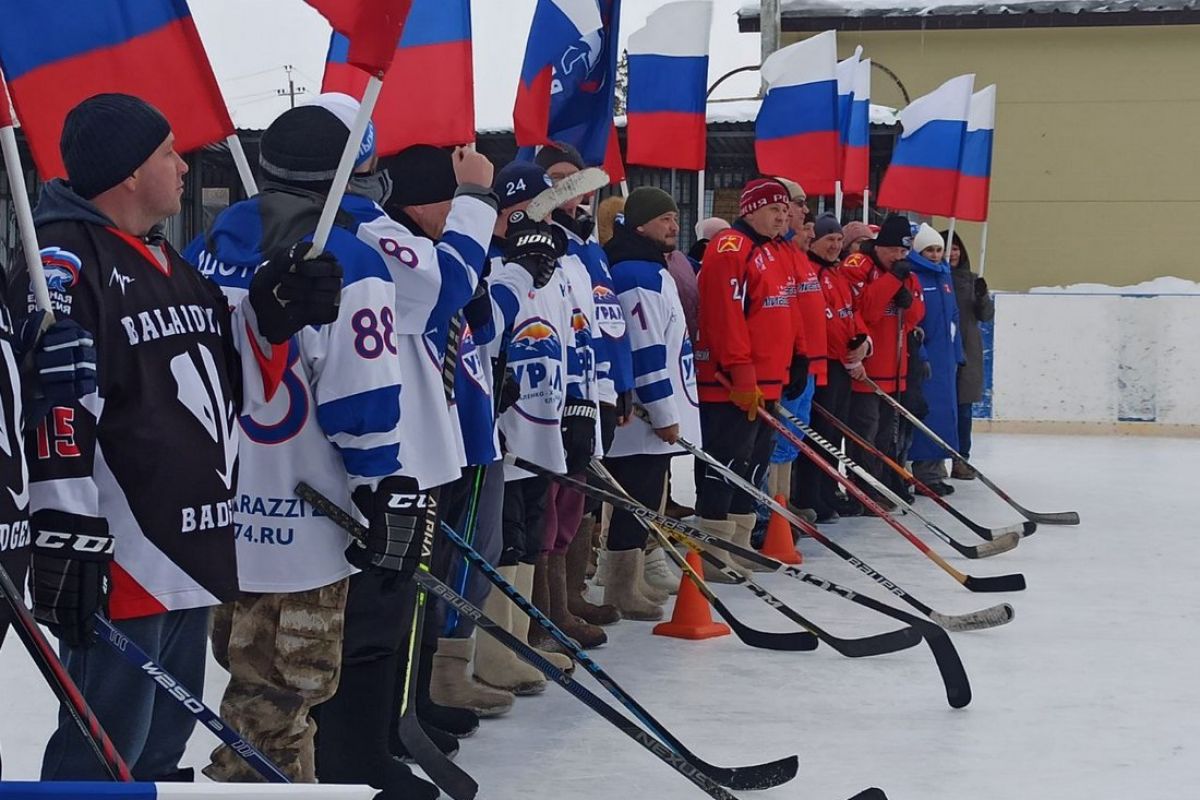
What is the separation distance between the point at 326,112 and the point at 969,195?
7.83 metres

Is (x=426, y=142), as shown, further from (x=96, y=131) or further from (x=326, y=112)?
(x=96, y=131)

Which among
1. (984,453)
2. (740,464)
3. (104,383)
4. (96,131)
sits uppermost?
(96,131)

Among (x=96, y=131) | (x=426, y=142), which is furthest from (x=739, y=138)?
(x=96, y=131)

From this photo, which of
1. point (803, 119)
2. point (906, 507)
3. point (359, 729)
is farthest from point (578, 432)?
point (803, 119)

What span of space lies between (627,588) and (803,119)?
3435 mm

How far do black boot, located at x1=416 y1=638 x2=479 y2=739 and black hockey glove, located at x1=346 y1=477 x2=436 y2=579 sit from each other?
45.3 inches

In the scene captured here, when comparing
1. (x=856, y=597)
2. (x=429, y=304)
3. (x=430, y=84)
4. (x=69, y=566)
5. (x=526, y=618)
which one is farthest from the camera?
(x=856, y=597)

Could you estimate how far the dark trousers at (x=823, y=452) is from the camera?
821cm

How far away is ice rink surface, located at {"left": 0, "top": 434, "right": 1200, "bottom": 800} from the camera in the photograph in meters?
3.88

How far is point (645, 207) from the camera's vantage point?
5.77 meters

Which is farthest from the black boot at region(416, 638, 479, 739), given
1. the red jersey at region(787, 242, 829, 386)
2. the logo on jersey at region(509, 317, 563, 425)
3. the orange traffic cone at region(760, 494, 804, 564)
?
the red jersey at region(787, 242, 829, 386)

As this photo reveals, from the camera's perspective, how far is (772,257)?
6.72 meters

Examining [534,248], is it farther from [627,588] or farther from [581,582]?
[627,588]

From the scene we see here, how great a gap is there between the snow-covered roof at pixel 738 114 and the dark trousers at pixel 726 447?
23.6 ft
